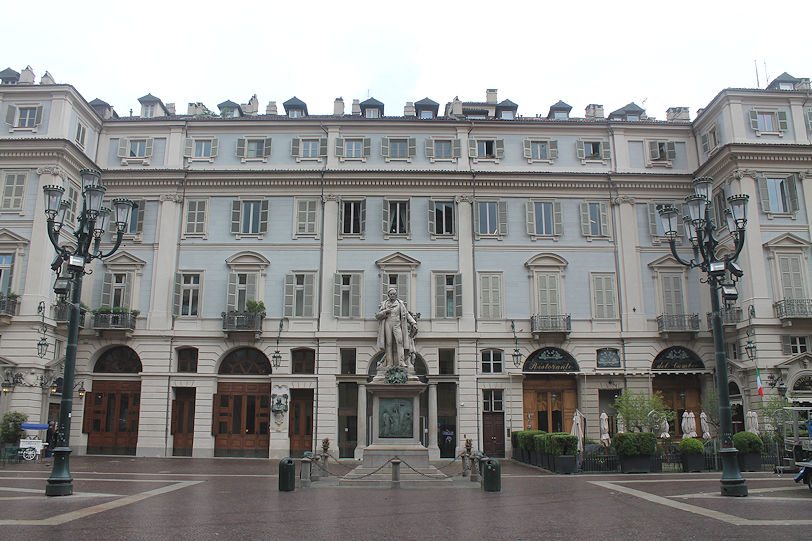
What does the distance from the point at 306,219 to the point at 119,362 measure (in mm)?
12362

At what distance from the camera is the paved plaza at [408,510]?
11.6 metres

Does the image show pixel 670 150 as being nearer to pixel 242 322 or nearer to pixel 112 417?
pixel 242 322

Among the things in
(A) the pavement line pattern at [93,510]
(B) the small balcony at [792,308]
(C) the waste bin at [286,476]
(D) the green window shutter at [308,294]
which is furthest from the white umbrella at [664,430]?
(A) the pavement line pattern at [93,510]

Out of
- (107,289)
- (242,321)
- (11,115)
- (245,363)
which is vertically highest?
(11,115)

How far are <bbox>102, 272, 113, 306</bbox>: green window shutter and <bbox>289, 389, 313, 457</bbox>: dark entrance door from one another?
1079cm

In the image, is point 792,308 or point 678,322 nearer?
point 792,308

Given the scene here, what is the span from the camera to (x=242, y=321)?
34.0 meters

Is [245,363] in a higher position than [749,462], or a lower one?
higher

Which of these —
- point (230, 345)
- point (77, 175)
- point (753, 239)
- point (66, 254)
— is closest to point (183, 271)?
point (230, 345)

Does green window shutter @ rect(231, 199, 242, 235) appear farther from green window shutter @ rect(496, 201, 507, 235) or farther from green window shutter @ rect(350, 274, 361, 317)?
green window shutter @ rect(496, 201, 507, 235)

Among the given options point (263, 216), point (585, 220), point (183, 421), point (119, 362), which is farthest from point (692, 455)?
point (119, 362)

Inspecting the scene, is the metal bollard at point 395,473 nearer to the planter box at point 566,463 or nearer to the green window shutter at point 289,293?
the planter box at point 566,463

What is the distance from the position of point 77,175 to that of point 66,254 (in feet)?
64.6

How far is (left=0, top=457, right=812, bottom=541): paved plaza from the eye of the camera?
11.6 meters
